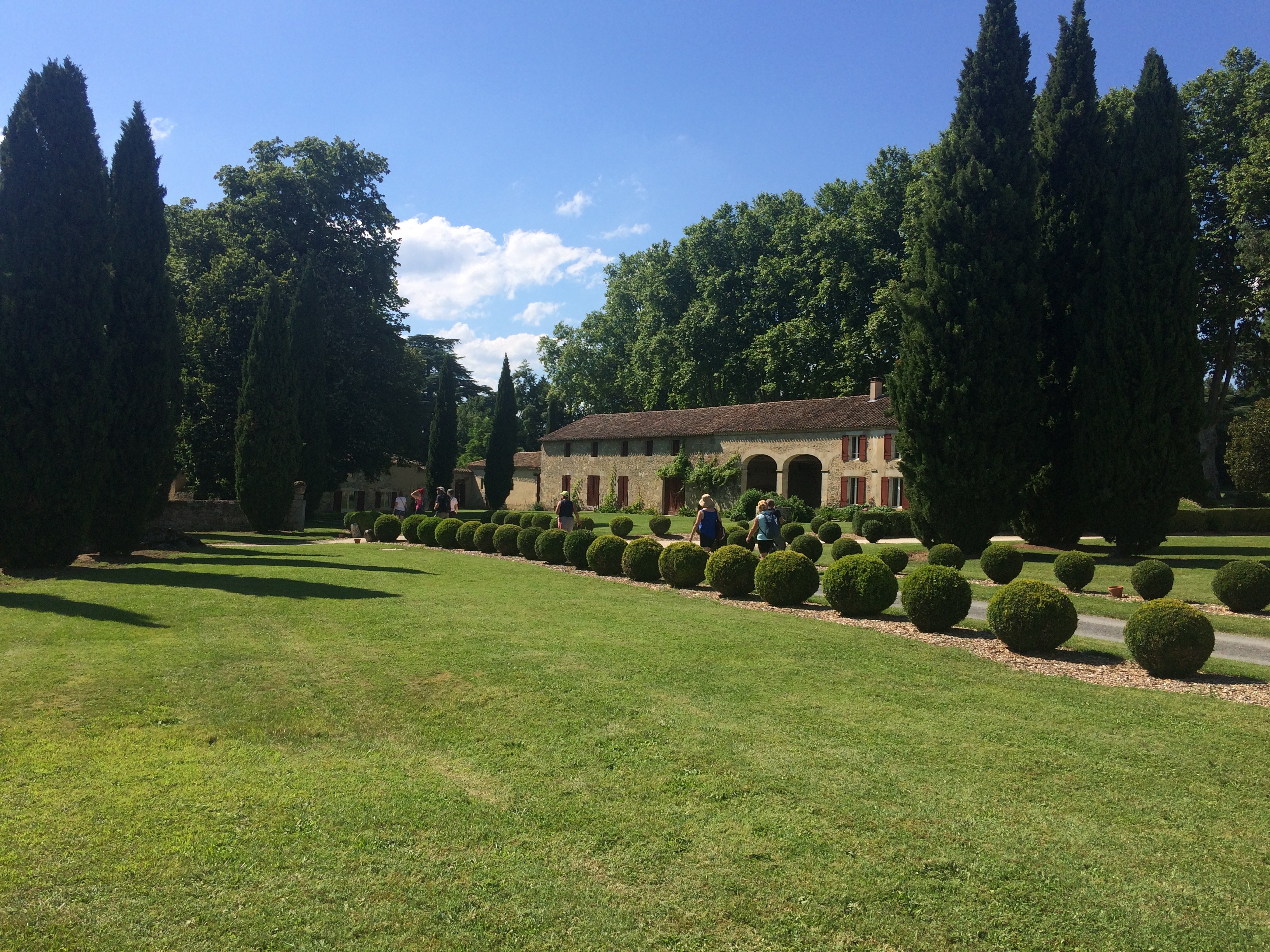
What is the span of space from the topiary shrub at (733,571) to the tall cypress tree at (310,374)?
21024mm

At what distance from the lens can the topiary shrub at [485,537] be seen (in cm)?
2098

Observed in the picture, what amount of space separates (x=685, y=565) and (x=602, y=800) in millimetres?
9242

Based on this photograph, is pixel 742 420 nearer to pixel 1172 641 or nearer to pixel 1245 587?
pixel 1245 587

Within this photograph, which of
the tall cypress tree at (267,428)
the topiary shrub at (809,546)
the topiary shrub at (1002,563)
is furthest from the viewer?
the tall cypress tree at (267,428)

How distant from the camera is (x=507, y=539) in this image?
66.3 ft

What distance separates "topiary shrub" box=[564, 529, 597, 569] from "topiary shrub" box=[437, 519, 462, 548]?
5948mm

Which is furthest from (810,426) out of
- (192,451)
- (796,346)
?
(192,451)

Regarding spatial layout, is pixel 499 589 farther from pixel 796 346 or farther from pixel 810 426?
pixel 796 346

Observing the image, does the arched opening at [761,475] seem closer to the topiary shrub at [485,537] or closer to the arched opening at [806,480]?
the arched opening at [806,480]

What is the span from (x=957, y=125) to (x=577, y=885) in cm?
2242

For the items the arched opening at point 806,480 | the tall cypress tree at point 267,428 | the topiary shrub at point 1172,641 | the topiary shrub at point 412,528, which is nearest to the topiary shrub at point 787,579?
the topiary shrub at point 1172,641

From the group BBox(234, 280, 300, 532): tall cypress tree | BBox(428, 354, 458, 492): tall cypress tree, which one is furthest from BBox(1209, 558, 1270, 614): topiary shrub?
BBox(428, 354, 458, 492): tall cypress tree

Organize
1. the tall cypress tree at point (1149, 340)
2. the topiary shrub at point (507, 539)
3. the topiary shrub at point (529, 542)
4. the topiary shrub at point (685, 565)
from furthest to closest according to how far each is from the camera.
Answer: the topiary shrub at point (507, 539)
the tall cypress tree at point (1149, 340)
the topiary shrub at point (529, 542)
the topiary shrub at point (685, 565)

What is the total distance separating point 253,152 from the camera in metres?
34.7
